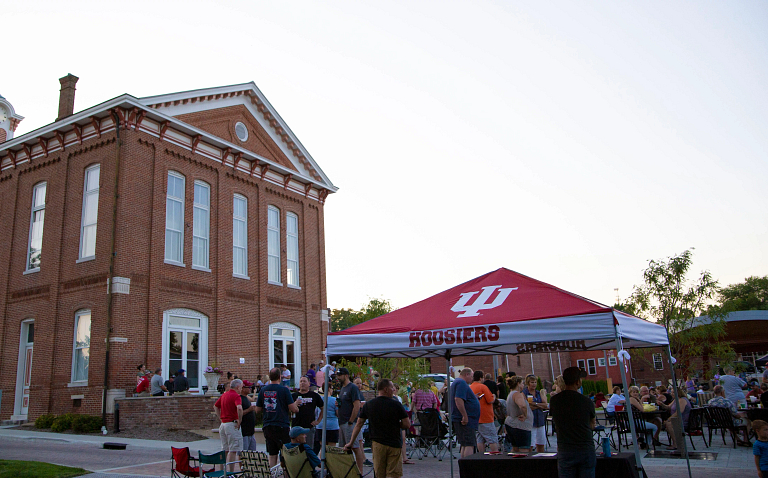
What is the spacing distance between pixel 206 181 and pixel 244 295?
476 cm

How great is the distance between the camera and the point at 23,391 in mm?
21672

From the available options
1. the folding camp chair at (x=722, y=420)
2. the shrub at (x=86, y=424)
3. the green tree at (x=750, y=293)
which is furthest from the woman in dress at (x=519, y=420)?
the green tree at (x=750, y=293)

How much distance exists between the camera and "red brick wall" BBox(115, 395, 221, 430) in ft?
58.7

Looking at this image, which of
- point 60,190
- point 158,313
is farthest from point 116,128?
point 158,313

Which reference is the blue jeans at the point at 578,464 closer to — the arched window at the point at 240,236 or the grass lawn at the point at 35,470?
the grass lawn at the point at 35,470

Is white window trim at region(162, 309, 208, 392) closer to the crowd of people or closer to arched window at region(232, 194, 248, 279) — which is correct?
arched window at region(232, 194, 248, 279)

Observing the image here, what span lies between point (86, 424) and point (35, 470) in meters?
7.74

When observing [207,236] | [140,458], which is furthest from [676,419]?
[207,236]

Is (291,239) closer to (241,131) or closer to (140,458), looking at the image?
(241,131)

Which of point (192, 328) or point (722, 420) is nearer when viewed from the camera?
point (722, 420)

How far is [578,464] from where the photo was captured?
6508mm

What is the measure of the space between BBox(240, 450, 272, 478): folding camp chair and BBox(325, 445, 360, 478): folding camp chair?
0.90 m

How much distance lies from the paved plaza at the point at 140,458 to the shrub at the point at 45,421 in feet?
2.49

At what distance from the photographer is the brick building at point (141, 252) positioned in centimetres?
2006
